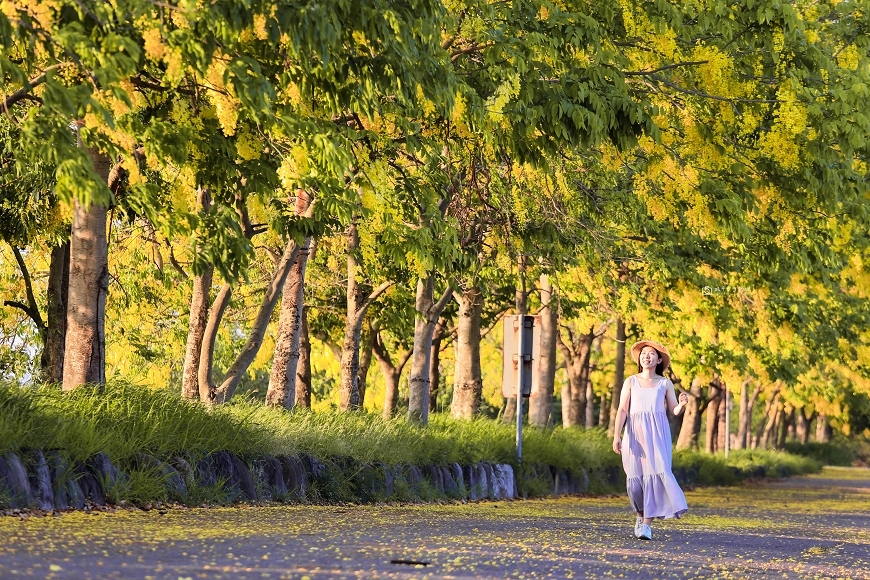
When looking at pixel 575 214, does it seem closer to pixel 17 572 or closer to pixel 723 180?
pixel 723 180

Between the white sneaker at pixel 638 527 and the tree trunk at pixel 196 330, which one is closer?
the white sneaker at pixel 638 527

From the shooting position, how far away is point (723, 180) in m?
16.2

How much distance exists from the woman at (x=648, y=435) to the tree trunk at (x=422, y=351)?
373 inches

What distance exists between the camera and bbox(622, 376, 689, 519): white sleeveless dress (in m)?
13.1

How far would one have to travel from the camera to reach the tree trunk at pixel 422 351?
23.2 meters

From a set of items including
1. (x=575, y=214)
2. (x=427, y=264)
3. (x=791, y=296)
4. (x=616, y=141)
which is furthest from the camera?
(x=791, y=296)

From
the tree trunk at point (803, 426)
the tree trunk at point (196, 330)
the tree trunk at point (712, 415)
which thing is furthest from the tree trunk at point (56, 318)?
the tree trunk at point (803, 426)

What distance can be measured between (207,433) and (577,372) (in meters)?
23.7

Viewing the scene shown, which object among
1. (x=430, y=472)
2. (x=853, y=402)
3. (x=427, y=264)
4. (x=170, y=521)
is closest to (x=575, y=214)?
(x=430, y=472)

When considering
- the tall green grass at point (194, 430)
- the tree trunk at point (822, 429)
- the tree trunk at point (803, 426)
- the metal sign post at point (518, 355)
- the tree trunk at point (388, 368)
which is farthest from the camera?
the tree trunk at point (822, 429)

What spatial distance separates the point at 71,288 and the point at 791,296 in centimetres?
1878

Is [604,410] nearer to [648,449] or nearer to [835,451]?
[648,449]

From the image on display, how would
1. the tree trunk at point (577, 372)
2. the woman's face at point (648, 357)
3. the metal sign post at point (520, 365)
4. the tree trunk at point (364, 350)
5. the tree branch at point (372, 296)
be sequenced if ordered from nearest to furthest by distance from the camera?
1. the woman's face at point (648, 357)
2. the metal sign post at point (520, 365)
3. the tree branch at point (372, 296)
4. the tree trunk at point (577, 372)
5. the tree trunk at point (364, 350)

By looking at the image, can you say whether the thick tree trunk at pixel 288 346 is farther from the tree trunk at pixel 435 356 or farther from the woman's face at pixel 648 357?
the tree trunk at pixel 435 356
